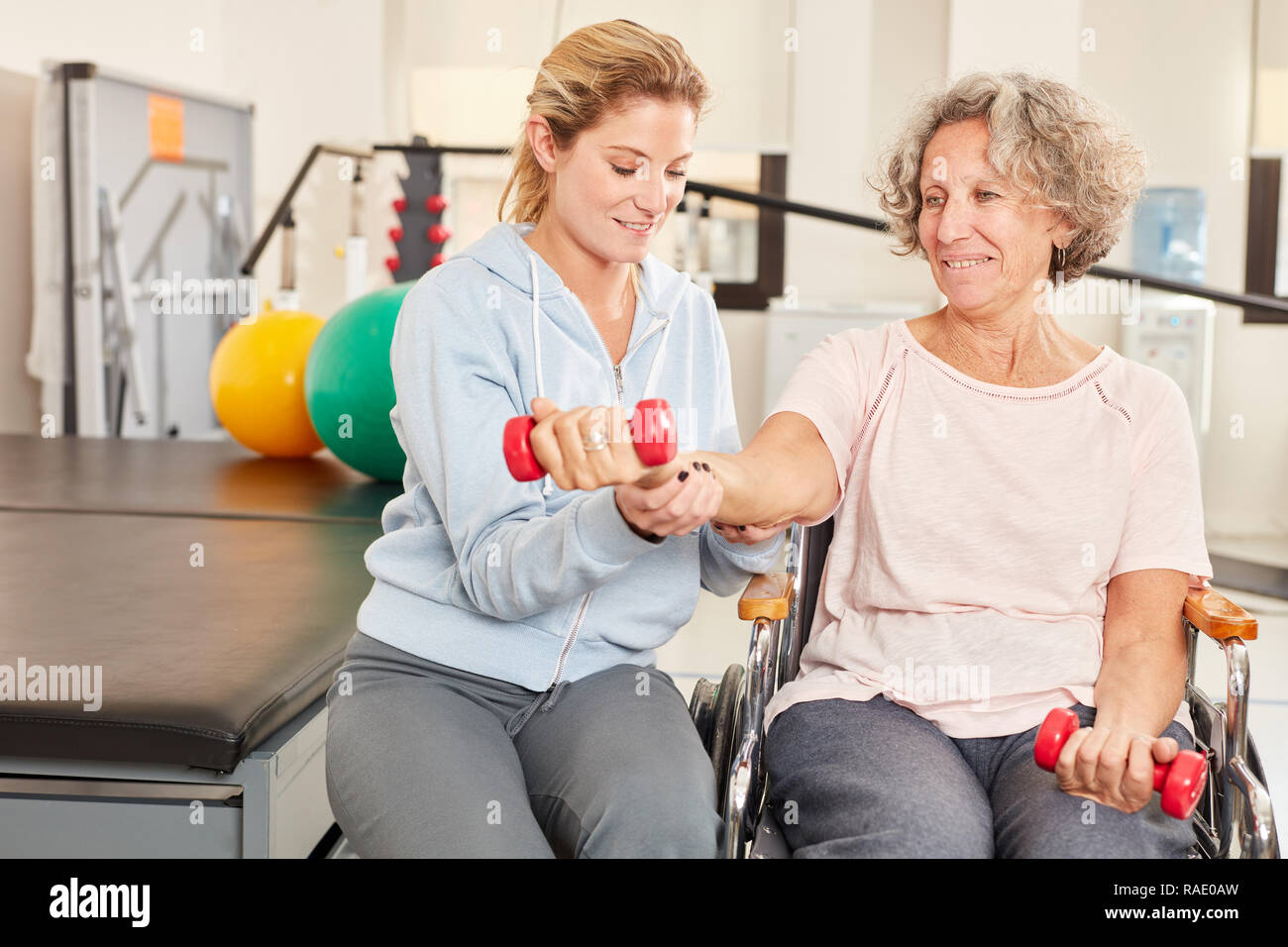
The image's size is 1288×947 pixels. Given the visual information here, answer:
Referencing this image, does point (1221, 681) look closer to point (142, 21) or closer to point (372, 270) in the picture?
point (372, 270)

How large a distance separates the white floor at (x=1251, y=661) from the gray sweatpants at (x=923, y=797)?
1.47 m

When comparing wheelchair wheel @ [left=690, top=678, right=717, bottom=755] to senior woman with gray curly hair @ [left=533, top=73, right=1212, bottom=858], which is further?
wheelchair wheel @ [left=690, top=678, right=717, bottom=755]

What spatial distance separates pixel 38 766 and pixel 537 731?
0.64 meters

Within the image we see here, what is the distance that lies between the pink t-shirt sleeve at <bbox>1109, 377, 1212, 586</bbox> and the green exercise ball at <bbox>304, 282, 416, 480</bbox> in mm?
2036

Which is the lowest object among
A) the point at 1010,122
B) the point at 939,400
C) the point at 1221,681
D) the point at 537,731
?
the point at 1221,681

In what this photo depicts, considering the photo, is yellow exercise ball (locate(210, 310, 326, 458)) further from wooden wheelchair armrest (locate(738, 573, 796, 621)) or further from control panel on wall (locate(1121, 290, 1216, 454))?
control panel on wall (locate(1121, 290, 1216, 454))

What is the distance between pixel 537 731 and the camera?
52.4 inches

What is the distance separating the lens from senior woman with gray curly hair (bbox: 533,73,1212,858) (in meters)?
1.31

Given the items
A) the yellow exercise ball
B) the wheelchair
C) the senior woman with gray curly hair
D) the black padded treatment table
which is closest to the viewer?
the wheelchair

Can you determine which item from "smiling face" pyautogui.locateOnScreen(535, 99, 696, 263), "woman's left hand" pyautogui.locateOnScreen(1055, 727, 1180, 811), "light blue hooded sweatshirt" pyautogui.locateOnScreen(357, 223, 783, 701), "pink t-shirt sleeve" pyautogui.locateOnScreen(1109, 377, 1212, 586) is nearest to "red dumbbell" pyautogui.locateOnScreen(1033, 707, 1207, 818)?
"woman's left hand" pyautogui.locateOnScreen(1055, 727, 1180, 811)

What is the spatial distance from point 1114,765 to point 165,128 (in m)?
5.27

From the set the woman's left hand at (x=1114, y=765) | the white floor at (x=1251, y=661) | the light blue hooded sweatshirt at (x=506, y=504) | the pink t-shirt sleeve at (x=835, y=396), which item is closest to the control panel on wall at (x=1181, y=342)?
the white floor at (x=1251, y=661)

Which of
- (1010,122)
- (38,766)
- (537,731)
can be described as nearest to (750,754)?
(537,731)

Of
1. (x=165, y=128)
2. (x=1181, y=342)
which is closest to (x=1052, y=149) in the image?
(x=1181, y=342)
